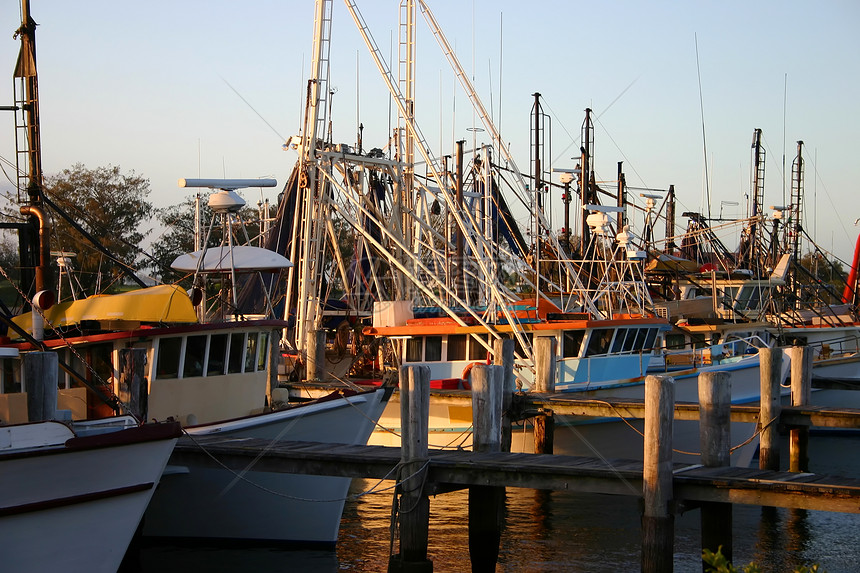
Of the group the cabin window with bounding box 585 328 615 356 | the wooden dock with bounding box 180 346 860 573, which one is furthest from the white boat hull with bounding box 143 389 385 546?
the cabin window with bounding box 585 328 615 356

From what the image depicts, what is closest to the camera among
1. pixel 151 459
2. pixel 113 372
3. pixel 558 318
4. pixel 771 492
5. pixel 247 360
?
pixel 771 492

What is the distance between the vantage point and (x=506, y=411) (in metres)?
18.1

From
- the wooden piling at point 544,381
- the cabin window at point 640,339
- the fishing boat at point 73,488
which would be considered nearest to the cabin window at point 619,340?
the cabin window at point 640,339

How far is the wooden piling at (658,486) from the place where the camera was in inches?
452

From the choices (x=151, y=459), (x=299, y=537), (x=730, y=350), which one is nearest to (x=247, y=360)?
(x=299, y=537)

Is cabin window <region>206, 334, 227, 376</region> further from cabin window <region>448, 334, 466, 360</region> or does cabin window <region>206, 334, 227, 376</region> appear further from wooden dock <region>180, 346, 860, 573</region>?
cabin window <region>448, 334, 466, 360</region>

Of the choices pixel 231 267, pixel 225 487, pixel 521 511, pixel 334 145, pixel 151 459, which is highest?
pixel 334 145

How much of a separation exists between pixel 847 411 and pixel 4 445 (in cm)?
1239

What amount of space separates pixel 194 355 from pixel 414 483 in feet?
14.1

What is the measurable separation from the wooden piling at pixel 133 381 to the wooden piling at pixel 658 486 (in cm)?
641

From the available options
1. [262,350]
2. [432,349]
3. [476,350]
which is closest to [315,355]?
[432,349]

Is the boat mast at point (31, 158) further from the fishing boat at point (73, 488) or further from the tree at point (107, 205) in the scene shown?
the tree at point (107, 205)

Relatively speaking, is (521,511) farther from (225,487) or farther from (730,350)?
(730,350)

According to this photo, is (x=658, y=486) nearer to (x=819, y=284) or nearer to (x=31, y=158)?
(x=31, y=158)
